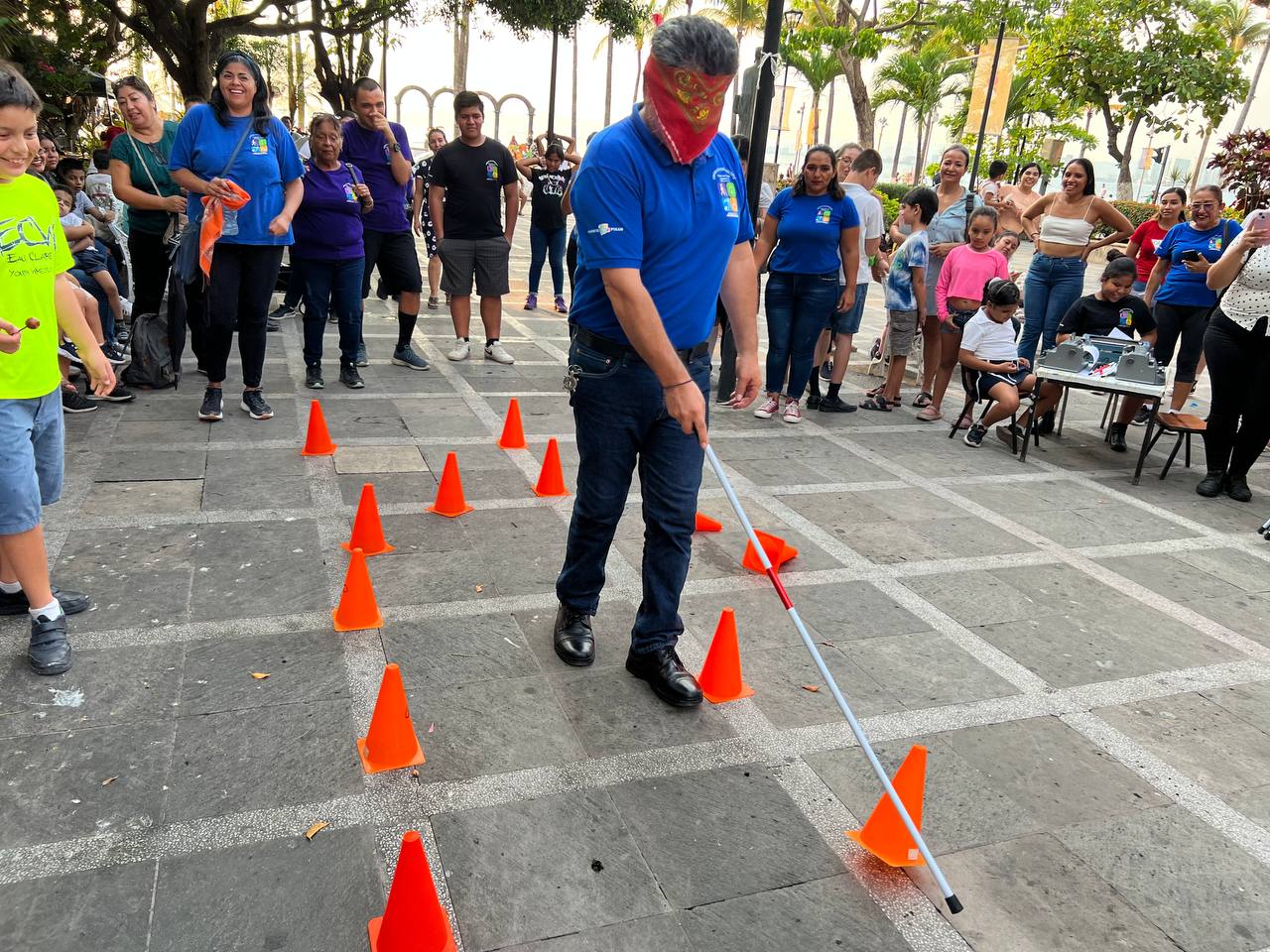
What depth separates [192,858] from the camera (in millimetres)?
2359

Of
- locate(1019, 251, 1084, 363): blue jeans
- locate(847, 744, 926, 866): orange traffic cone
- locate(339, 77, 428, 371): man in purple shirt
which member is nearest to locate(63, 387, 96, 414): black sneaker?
locate(339, 77, 428, 371): man in purple shirt

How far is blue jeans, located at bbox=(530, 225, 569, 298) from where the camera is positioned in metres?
10.4

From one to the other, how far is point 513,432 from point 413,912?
13.7ft

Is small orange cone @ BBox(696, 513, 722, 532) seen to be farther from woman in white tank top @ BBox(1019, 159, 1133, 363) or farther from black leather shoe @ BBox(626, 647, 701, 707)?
woman in white tank top @ BBox(1019, 159, 1133, 363)

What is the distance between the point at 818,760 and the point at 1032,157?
21239 mm

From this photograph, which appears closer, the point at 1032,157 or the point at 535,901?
the point at 535,901

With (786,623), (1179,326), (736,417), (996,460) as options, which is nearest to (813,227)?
(736,417)

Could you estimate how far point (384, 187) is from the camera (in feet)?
23.9

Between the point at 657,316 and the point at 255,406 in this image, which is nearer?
the point at 657,316

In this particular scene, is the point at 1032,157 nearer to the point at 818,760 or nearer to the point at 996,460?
the point at 996,460

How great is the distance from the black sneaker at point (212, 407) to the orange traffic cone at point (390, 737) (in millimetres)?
3848

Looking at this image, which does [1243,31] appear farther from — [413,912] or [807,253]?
[413,912]

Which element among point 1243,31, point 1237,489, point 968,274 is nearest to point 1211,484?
point 1237,489

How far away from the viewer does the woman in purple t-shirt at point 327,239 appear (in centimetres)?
650
